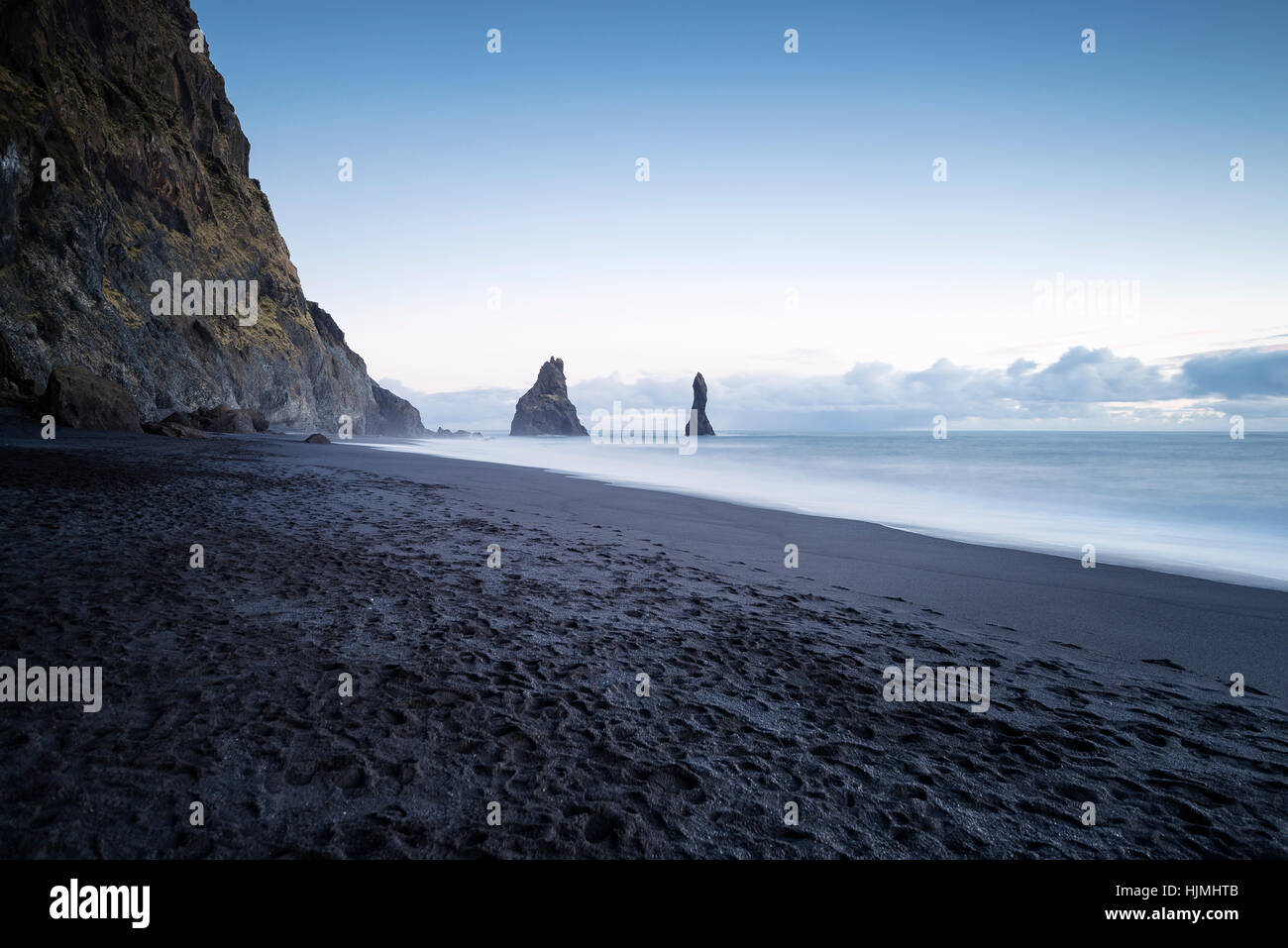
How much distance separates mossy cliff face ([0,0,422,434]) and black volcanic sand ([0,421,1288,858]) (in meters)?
31.4

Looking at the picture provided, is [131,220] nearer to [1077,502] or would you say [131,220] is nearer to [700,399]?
[1077,502]

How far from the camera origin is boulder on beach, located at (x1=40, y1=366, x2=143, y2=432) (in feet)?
78.1

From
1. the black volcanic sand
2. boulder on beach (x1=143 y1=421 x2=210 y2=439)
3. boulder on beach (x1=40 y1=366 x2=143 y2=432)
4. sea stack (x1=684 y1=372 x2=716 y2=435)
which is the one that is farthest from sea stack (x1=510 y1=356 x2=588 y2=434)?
the black volcanic sand

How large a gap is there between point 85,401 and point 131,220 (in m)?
23.0

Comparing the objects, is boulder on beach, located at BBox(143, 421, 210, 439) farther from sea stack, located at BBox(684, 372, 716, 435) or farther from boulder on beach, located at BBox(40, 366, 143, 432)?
sea stack, located at BBox(684, 372, 716, 435)

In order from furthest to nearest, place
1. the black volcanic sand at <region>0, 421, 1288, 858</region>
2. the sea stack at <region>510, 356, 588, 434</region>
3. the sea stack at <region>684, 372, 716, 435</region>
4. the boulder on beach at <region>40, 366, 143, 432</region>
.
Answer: the sea stack at <region>510, 356, 588, 434</region>, the sea stack at <region>684, 372, 716, 435</region>, the boulder on beach at <region>40, 366, 143, 432</region>, the black volcanic sand at <region>0, 421, 1288, 858</region>

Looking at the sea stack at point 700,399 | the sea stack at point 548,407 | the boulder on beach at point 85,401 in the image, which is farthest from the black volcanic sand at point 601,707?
the sea stack at point 548,407

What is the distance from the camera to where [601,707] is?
417 cm

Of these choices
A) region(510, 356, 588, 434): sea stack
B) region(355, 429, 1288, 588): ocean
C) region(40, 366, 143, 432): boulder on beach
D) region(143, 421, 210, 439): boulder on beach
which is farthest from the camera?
region(510, 356, 588, 434): sea stack

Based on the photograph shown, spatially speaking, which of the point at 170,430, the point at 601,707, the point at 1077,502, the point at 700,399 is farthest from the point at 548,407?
the point at 601,707

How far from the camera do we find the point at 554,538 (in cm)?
1003
